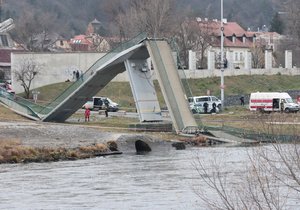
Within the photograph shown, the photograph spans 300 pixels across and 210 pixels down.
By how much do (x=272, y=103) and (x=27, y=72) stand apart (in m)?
26.8

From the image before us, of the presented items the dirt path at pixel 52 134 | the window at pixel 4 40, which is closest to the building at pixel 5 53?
the window at pixel 4 40

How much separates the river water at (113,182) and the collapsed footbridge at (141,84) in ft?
30.1

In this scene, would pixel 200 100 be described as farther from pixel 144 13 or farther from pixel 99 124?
pixel 144 13

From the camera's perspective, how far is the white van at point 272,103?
87.2 m

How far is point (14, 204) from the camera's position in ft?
115

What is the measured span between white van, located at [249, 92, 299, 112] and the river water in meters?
31.8

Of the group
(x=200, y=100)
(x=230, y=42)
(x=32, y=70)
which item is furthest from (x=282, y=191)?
(x=230, y=42)

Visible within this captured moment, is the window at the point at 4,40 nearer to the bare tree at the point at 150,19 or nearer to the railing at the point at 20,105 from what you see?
the bare tree at the point at 150,19

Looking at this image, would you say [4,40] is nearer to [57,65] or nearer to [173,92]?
[57,65]

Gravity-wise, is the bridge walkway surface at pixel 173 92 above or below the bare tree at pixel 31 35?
below

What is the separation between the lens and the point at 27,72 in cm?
10131

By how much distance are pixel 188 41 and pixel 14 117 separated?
58009mm

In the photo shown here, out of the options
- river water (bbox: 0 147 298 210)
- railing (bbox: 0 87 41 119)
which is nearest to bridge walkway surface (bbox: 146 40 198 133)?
river water (bbox: 0 147 298 210)

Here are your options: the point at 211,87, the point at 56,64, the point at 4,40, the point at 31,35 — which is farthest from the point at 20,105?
the point at 31,35
